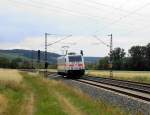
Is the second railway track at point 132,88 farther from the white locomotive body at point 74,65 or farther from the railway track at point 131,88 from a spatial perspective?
the white locomotive body at point 74,65

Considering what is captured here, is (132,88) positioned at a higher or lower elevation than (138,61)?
lower

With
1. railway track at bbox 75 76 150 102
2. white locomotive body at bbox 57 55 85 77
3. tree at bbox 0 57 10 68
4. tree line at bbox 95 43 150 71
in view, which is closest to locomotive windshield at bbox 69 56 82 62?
white locomotive body at bbox 57 55 85 77

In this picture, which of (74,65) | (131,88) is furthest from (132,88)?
(74,65)

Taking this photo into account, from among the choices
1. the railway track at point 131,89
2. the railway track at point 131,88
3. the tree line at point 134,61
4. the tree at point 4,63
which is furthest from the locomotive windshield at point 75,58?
the tree at point 4,63

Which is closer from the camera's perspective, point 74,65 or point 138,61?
point 74,65

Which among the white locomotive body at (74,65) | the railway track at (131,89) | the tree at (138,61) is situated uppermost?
the tree at (138,61)

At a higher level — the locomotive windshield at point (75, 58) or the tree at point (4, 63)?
the tree at point (4, 63)

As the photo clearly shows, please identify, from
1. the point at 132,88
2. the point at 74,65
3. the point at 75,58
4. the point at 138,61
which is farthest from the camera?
the point at 138,61

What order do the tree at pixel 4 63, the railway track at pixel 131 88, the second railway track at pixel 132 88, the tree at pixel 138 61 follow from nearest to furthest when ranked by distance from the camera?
the second railway track at pixel 132 88
the railway track at pixel 131 88
the tree at pixel 138 61
the tree at pixel 4 63

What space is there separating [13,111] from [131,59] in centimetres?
12726

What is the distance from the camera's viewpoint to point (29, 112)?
17953mm

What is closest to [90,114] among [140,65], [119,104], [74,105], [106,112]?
[106,112]

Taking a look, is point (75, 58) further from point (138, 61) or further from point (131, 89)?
point (138, 61)

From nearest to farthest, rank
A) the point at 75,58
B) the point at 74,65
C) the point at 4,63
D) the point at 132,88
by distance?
the point at 132,88 → the point at 74,65 → the point at 75,58 → the point at 4,63
